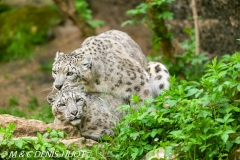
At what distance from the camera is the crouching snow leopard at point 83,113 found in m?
7.58

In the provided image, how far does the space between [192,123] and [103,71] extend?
269cm

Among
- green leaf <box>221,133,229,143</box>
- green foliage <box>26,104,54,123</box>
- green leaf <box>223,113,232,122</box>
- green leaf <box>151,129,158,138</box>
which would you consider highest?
green leaf <box>223,113,232,122</box>

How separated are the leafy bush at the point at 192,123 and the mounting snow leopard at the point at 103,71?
5.17ft

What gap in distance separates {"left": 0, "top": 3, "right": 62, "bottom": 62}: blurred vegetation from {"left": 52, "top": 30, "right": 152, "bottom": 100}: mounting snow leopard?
8398 mm

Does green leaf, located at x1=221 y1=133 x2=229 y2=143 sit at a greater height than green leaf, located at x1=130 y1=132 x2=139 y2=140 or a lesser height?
greater

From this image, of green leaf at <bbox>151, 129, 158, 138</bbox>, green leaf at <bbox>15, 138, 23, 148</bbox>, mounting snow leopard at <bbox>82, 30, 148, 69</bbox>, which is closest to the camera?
green leaf at <bbox>15, 138, 23, 148</bbox>

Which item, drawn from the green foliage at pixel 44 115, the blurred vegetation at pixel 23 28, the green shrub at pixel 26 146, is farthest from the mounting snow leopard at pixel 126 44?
the blurred vegetation at pixel 23 28

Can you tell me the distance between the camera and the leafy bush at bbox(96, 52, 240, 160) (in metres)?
6.30

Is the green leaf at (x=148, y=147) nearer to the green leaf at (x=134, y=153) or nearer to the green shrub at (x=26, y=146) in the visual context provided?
the green leaf at (x=134, y=153)

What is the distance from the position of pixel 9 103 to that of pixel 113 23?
16.0 feet

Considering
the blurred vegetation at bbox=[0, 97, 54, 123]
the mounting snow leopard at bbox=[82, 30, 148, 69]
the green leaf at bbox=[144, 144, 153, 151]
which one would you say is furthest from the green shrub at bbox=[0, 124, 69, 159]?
the mounting snow leopard at bbox=[82, 30, 148, 69]

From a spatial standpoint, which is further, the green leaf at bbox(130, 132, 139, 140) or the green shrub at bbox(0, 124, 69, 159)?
the green leaf at bbox(130, 132, 139, 140)

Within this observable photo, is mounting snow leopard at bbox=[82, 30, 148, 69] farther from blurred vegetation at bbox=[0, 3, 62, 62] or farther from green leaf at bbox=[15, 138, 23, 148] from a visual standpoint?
blurred vegetation at bbox=[0, 3, 62, 62]

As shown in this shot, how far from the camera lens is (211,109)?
664cm
